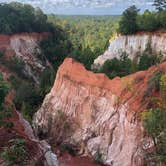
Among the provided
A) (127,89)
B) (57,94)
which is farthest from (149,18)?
(127,89)

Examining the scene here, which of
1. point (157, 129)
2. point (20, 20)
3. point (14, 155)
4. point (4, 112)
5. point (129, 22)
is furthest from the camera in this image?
point (20, 20)

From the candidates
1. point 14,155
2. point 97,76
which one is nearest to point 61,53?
point 97,76

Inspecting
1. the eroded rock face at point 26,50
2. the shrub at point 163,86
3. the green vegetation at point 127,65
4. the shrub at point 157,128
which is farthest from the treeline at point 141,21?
the shrub at point 157,128

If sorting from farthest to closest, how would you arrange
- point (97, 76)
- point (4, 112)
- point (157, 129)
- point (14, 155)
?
point (97, 76)
point (4, 112)
point (157, 129)
point (14, 155)

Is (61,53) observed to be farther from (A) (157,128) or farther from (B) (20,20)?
(A) (157,128)

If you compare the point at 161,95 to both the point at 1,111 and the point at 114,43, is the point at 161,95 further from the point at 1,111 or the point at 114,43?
the point at 114,43

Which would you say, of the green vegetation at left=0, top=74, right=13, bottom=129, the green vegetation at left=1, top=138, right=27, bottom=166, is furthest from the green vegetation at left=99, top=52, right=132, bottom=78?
the green vegetation at left=1, top=138, right=27, bottom=166

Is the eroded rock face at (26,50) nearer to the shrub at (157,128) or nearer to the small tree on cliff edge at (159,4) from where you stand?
the small tree on cliff edge at (159,4)
